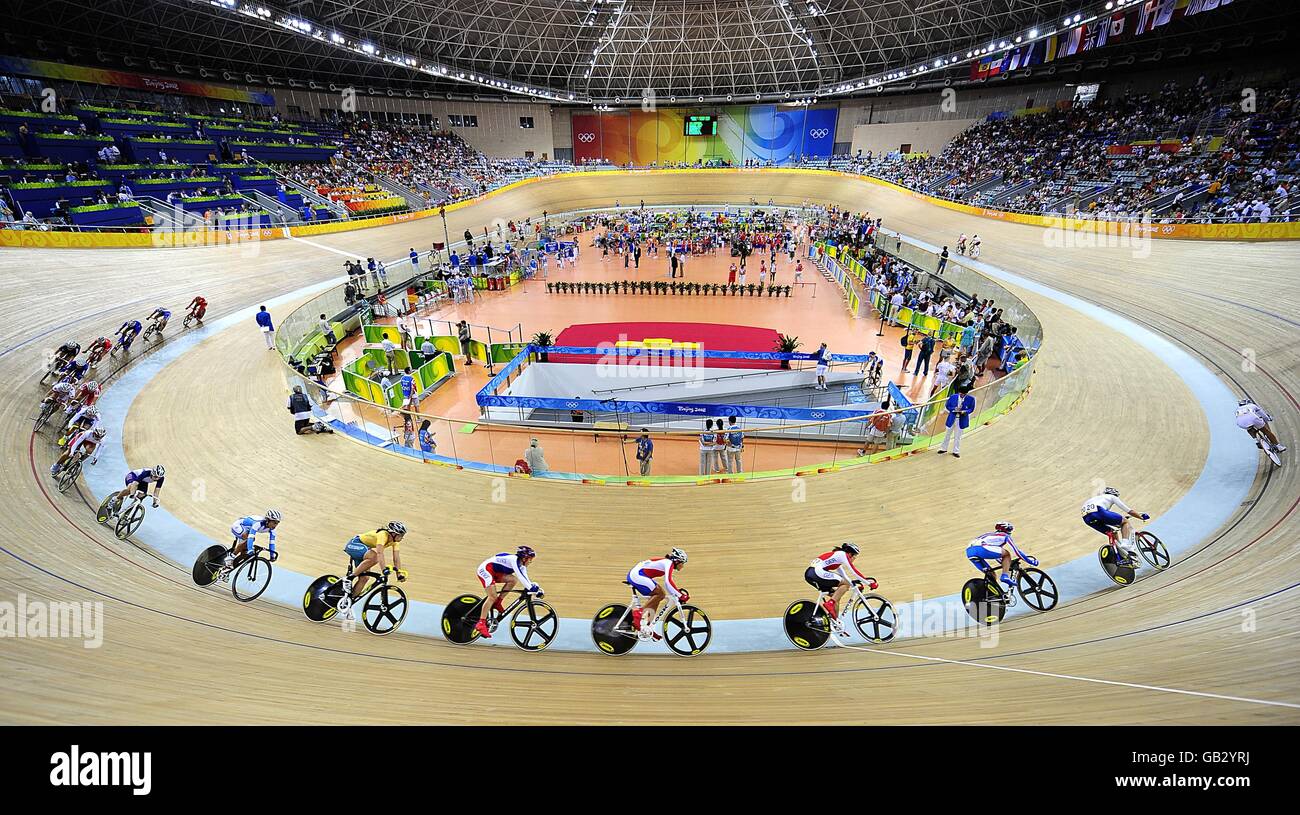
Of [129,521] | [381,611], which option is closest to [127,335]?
[129,521]

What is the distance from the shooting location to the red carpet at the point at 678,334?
15832 millimetres

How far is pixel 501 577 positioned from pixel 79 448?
6.52 meters

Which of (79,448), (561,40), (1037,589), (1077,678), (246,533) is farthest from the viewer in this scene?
(561,40)

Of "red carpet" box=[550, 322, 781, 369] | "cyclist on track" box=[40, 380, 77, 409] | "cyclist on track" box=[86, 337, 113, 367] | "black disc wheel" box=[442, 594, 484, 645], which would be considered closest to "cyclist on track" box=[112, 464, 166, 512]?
"cyclist on track" box=[40, 380, 77, 409]

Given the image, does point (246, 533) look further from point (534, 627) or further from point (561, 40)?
point (561, 40)

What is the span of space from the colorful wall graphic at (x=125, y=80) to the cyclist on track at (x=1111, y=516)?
4117 centimetres

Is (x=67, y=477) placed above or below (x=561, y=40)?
below

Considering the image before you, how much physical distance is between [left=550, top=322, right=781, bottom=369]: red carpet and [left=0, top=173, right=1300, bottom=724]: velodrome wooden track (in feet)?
24.3

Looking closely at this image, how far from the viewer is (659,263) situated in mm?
26438

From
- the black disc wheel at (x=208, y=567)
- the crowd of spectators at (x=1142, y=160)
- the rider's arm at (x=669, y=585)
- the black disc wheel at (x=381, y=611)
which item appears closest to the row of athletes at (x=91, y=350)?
the black disc wheel at (x=208, y=567)

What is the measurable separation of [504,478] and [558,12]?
134ft

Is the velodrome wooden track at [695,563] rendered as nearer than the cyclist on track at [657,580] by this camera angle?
Yes

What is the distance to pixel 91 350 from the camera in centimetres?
957

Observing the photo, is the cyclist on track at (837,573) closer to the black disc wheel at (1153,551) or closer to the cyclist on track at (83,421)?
the black disc wheel at (1153,551)
